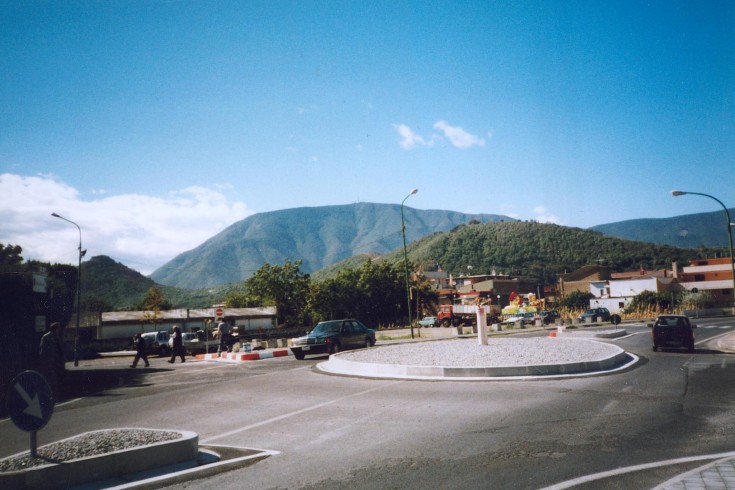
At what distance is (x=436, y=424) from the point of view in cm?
812

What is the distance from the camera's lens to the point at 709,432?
7109mm

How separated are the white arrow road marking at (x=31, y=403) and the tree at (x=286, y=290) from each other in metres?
64.7

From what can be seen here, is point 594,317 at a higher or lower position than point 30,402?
lower

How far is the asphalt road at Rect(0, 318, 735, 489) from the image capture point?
220 inches

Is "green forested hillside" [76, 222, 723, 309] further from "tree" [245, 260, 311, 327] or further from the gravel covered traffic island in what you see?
the gravel covered traffic island

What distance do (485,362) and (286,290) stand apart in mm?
58203

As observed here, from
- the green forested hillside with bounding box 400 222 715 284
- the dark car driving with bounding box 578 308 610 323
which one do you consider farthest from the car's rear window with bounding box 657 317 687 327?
the green forested hillside with bounding box 400 222 715 284

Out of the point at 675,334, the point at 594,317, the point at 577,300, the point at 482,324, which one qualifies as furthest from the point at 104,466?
the point at 577,300

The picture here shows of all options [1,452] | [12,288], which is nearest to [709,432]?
[1,452]

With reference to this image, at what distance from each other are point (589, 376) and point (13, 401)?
1267 cm

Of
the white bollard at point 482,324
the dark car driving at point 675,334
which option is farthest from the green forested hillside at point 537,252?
the white bollard at point 482,324

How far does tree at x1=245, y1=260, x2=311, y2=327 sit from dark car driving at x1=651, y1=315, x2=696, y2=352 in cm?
5358

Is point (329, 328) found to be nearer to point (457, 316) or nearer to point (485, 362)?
point (485, 362)

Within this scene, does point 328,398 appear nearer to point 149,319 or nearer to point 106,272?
point 149,319
